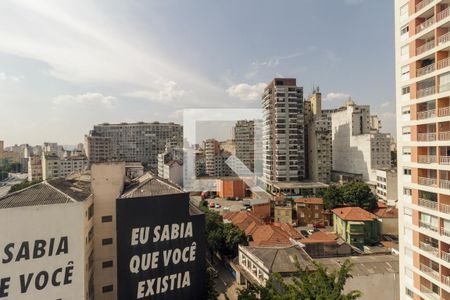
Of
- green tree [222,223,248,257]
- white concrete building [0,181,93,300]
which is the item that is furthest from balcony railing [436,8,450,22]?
green tree [222,223,248,257]

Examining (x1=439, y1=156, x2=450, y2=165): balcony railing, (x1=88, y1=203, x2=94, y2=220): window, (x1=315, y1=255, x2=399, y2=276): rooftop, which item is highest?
(x1=439, y1=156, x2=450, y2=165): balcony railing

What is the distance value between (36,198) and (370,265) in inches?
544

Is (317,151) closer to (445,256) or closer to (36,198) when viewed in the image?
(445,256)

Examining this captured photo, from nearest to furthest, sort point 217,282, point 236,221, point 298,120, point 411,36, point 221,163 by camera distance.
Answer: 1. point 411,36
2. point 217,282
3. point 236,221
4. point 298,120
5. point 221,163

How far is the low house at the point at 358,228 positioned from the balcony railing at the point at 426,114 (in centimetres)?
1329

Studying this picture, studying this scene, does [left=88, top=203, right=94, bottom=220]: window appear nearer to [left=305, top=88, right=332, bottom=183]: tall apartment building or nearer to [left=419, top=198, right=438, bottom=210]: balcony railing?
[left=419, top=198, right=438, bottom=210]: balcony railing

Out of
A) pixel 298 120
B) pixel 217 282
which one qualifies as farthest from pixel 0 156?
pixel 217 282

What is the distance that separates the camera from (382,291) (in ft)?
38.3

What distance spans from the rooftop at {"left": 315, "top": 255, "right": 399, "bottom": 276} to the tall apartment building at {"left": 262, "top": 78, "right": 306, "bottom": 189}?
78.0 ft

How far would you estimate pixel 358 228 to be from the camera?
64.4 ft

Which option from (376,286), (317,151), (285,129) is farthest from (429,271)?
(317,151)

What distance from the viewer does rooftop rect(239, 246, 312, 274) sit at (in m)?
12.0

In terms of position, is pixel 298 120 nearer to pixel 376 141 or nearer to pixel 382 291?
pixel 376 141

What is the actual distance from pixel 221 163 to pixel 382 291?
112 feet
